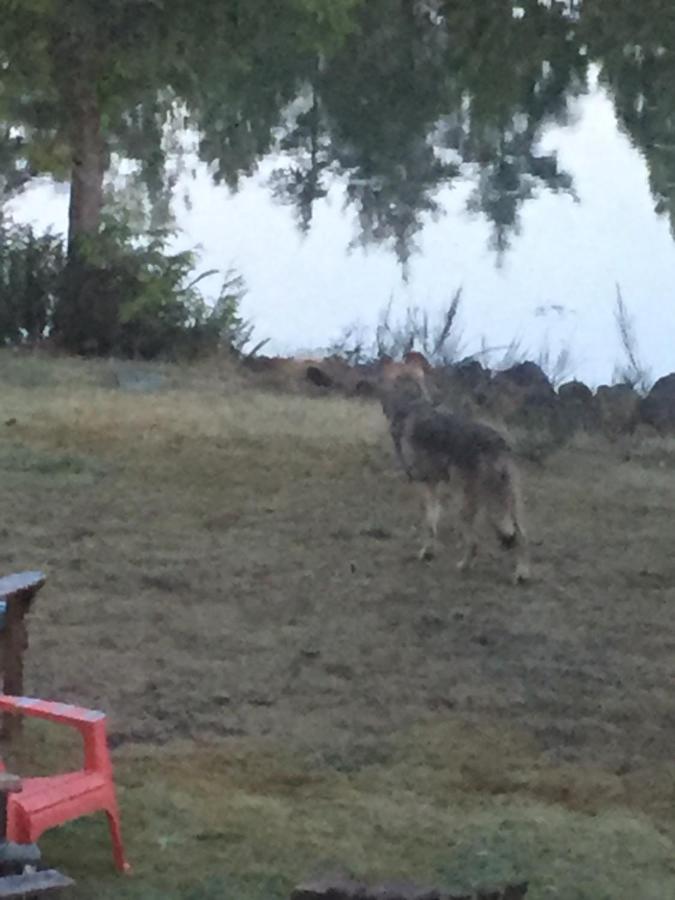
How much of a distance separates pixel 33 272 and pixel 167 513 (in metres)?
6.80

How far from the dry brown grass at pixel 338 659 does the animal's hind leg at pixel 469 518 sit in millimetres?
109

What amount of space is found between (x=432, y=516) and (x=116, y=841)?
311 cm

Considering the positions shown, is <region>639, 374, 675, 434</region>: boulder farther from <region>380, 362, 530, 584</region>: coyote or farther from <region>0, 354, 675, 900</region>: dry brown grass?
<region>380, 362, 530, 584</region>: coyote

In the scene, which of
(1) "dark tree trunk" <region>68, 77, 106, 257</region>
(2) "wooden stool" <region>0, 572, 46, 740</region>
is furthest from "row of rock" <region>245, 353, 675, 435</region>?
(2) "wooden stool" <region>0, 572, 46, 740</region>

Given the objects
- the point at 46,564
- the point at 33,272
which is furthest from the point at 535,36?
the point at 33,272

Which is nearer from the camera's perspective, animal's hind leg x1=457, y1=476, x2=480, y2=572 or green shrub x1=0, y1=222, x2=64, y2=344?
animal's hind leg x1=457, y1=476, x2=480, y2=572

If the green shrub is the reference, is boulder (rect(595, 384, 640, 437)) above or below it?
below

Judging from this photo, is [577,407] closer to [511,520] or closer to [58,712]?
[511,520]

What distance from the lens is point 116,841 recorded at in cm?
326

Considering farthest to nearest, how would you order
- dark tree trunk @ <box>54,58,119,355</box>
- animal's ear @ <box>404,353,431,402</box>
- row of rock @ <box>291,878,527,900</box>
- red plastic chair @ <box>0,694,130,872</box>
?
1. dark tree trunk @ <box>54,58,119,355</box>
2. animal's ear @ <box>404,353,431,402</box>
3. red plastic chair @ <box>0,694,130,872</box>
4. row of rock @ <box>291,878,527,900</box>

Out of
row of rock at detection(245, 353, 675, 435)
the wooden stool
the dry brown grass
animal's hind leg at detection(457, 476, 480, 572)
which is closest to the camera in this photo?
the dry brown grass

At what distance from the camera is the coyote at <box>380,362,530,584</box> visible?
19.1 ft

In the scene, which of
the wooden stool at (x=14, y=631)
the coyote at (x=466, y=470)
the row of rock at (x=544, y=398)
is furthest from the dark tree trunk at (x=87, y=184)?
the wooden stool at (x=14, y=631)

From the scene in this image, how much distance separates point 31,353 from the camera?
469 inches
